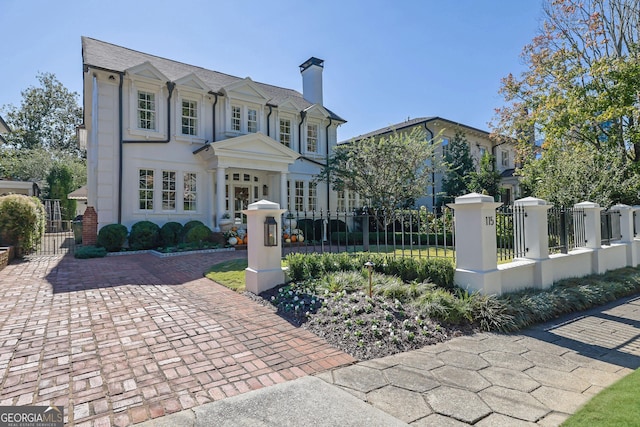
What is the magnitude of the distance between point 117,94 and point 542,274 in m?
14.5

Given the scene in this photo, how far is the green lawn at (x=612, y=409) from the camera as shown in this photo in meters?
2.58

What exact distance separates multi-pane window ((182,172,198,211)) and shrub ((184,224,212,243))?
5.61 ft

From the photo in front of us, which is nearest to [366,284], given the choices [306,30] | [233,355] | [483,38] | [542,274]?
[233,355]

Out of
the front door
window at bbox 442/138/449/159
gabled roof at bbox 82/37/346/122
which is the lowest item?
the front door

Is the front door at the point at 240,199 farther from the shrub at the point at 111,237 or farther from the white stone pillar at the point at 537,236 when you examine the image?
the white stone pillar at the point at 537,236

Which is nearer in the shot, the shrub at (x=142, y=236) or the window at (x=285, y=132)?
the shrub at (x=142, y=236)

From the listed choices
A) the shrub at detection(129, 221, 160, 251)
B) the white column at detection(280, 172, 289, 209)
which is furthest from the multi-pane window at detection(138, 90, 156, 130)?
the white column at detection(280, 172, 289, 209)

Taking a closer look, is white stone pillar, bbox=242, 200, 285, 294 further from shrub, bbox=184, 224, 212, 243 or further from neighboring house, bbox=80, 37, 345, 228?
neighboring house, bbox=80, 37, 345, 228

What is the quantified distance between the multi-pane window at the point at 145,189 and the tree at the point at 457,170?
48.5 ft

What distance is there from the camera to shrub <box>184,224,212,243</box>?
1272 cm

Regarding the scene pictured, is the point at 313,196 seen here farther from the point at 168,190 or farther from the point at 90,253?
the point at 90,253

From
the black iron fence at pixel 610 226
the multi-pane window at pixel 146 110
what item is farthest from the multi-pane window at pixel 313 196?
the black iron fence at pixel 610 226

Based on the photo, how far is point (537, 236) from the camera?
6.56m

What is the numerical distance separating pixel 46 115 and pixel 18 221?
35516 millimetres
